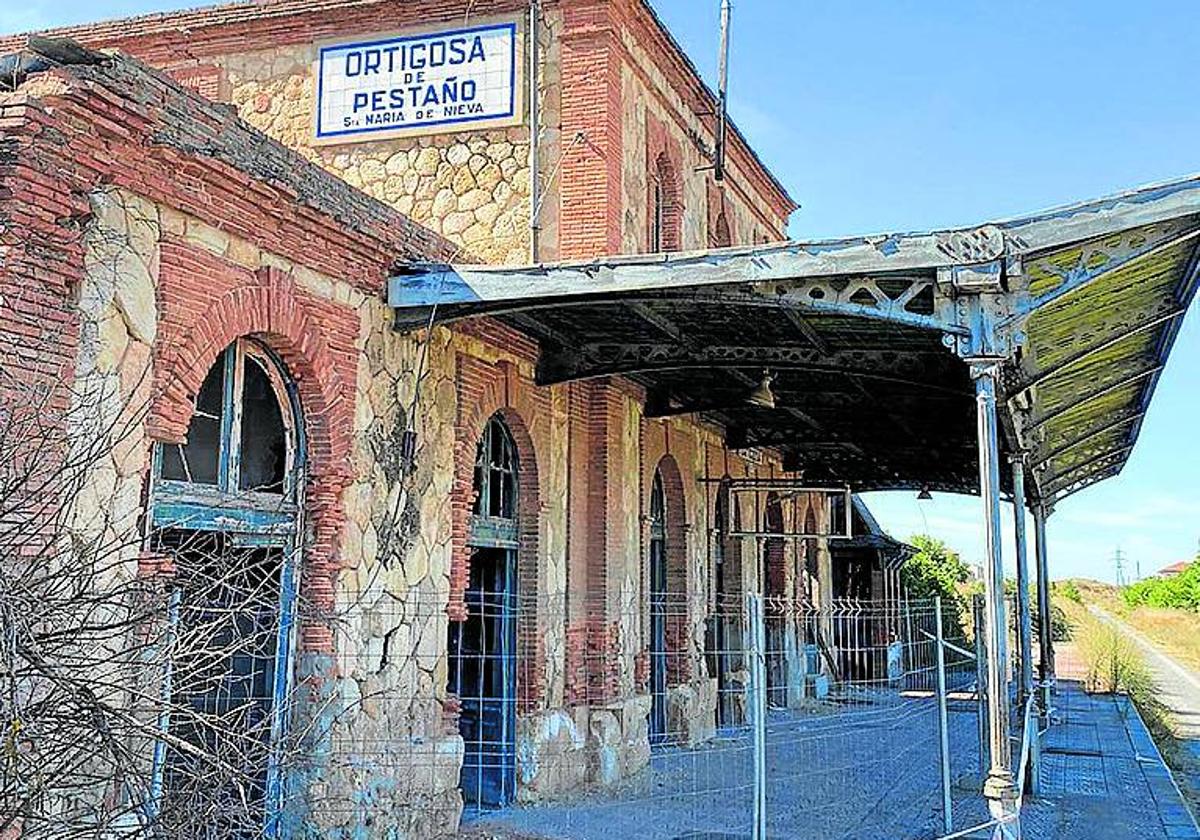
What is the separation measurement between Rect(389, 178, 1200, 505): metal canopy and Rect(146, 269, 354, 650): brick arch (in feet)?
3.89

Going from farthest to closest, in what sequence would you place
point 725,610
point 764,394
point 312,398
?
point 725,610 → point 764,394 → point 312,398

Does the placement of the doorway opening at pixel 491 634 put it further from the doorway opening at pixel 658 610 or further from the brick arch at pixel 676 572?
the brick arch at pixel 676 572

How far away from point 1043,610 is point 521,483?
9695mm

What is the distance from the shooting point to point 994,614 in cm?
811

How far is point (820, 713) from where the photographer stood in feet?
68.6

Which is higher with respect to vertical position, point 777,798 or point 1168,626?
point 1168,626

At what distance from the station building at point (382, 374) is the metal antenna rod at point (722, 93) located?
21cm

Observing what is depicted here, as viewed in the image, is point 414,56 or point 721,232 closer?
point 414,56

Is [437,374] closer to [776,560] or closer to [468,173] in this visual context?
[468,173]

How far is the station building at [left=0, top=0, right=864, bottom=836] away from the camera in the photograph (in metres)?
6.67

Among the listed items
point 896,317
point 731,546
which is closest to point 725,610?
point 731,546

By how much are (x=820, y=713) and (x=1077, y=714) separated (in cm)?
424

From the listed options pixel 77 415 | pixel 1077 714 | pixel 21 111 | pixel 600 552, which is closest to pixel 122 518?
pixel 77 415

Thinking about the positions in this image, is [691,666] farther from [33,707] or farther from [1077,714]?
[33,707]
